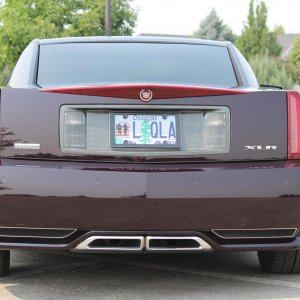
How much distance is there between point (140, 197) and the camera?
3.83 meters

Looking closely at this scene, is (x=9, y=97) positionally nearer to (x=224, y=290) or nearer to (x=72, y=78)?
(x=72, y=78)

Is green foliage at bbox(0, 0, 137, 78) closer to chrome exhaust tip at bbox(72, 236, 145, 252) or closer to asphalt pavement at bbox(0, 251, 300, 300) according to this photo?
asphalt pavement at bbox(0, 251, 300, 300)

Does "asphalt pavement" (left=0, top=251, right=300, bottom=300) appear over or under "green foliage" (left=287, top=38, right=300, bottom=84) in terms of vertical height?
under

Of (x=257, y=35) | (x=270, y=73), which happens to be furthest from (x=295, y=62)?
(x=270, y=73)

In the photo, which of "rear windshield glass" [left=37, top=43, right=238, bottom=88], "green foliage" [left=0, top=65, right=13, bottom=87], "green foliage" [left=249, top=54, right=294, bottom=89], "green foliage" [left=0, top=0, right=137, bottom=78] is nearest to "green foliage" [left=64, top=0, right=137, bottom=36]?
"green foliage" [left=0, top=0, right=137, bottom=78]

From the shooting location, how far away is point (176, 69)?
473 centimetres

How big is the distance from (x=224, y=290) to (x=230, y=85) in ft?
4.21

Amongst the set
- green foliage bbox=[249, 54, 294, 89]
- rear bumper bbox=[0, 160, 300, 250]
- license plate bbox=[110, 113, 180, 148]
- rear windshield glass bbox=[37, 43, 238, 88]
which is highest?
green foliage bbox=[249, 54, 294, 89]

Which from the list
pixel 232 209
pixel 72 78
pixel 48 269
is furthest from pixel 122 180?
pixel 48 269

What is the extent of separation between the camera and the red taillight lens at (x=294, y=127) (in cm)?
409

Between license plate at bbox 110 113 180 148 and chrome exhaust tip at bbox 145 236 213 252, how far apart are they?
52 cm

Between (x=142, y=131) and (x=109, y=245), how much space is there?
26.4 inches

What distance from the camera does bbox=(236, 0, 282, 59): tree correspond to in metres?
76.1

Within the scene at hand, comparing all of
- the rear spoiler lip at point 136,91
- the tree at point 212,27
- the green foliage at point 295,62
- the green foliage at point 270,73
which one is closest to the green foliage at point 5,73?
the green foliage at point 270,73
